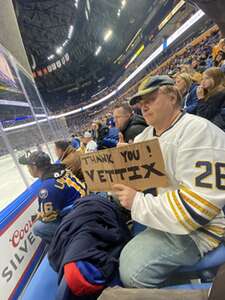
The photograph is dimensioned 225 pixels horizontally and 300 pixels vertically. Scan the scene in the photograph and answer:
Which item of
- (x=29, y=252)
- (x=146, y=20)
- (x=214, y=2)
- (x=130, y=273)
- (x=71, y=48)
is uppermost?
(x=71, y=48)

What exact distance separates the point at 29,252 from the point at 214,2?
2.38 metres

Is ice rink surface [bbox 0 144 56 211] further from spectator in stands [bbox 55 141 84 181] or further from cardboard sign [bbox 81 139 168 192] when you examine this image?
cardboard sign [bbox 81 139 168 192]

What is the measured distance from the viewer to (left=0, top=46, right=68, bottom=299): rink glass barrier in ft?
5.74

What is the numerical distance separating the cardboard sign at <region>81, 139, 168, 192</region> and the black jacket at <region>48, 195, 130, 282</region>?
0.56ft

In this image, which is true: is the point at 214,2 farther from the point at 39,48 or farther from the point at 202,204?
the point at 39,48

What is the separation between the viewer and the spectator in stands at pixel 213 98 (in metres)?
2.14

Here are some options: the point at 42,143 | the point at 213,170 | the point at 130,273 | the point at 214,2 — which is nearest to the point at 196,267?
the point at 130,273

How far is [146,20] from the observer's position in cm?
1355

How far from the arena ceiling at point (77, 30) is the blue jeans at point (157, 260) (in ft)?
43.1

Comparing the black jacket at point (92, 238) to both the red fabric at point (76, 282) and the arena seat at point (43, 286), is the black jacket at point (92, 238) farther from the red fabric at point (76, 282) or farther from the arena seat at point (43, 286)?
the arena seat at point (43, 286)

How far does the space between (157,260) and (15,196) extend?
2046mm

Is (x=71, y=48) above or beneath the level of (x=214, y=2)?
above

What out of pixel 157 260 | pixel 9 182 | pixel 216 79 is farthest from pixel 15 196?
pixel 216 79

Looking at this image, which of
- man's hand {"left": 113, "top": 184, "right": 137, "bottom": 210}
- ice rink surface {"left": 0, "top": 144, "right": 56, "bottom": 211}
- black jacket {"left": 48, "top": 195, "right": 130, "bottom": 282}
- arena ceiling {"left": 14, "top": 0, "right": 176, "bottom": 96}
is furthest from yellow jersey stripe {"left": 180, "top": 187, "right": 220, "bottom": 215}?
arena ceiling {"left": 14, "top": 0, "right": 176, "bottom": 96}
